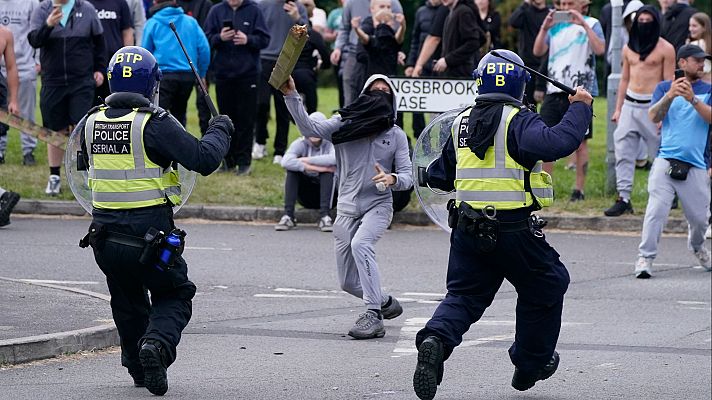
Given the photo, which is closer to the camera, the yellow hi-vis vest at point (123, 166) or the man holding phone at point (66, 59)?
the yellow hi-vis vest at point (123, 166)

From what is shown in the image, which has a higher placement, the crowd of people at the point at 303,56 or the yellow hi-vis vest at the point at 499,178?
the yellow hi-vis vest at the point at 499,178

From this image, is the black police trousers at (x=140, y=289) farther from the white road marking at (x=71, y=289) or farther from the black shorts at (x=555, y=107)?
the black shorts at (x=555, y=107)

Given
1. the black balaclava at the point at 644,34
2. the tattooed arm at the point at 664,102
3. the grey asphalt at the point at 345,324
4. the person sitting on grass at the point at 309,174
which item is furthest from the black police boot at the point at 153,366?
the black balaclava at the point at 644,34

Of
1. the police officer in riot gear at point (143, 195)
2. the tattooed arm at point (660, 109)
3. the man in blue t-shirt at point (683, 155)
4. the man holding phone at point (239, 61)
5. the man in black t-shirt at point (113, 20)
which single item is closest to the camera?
the police officer in riot gear at point (143, 195)

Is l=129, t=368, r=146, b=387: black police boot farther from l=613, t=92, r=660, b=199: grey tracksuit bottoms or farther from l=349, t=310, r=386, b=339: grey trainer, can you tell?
l=613, t=92, r=660, b=199: grey tracksuit bottoms

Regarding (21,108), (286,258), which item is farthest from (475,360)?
(21,108)

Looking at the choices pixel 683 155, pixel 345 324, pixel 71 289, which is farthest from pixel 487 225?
pixel 683 155

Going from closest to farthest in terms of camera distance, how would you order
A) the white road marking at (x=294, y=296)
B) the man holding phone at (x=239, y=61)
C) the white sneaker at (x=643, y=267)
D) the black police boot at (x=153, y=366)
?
the black police boot at (x=153, y=366), the white road marking at (x=294, y=296), the white sneaker at (x=643, y=267), the man holding phone at (x=239, y=61)

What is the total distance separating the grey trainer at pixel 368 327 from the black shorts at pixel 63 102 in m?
6.77

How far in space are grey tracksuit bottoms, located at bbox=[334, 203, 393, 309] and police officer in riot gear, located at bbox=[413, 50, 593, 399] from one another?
191 cm

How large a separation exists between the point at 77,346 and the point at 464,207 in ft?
9.14

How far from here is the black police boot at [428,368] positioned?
7.24 meters

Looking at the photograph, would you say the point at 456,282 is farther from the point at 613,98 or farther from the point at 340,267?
the point at 613,98

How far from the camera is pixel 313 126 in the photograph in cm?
955
